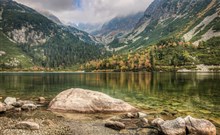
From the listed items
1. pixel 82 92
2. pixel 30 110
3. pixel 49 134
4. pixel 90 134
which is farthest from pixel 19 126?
pixel 82 92

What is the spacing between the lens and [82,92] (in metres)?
41.8

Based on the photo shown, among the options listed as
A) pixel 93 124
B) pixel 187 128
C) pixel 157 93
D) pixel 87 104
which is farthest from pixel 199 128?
pixel 157 93

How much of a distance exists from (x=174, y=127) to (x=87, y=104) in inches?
697

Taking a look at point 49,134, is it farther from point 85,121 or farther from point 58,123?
point 85,121

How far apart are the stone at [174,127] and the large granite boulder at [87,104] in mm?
14234

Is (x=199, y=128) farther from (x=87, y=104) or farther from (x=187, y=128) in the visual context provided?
(x=87, y=104)

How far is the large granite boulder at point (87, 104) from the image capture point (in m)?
38.9

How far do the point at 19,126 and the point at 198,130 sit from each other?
1961 centimetres

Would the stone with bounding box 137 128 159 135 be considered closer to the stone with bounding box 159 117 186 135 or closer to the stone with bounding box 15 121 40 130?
the stone with bounding box 159 117 186 135

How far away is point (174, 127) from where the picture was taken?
2498cm

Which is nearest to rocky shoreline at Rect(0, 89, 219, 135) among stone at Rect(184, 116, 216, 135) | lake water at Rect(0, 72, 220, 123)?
stone at Rect(184, 116, 216, 135)

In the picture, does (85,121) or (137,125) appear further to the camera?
(85,121)

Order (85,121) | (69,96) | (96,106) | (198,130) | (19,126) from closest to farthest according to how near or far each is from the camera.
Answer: (198,130), (19,126), (85,121), (96,106), (69,96)

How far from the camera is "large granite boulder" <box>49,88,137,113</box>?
3894cm
